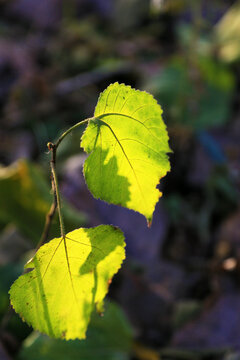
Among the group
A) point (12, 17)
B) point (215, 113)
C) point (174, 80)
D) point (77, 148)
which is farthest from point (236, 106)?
point (12, 17)

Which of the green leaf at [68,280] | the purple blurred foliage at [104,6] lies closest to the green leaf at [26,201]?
the green leaf at [68,280]

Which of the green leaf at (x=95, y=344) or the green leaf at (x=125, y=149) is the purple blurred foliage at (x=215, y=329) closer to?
the green leaf at (x=95, y=344)

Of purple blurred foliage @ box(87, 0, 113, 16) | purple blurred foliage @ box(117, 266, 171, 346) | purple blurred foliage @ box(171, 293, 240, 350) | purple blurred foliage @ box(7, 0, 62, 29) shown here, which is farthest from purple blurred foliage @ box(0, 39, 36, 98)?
purple blurred foliage @ box(171, 293, 240, 350)

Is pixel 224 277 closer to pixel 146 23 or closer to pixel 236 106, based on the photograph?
pixel 236 106

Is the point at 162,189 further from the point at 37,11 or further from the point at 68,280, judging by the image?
the point at 37,11

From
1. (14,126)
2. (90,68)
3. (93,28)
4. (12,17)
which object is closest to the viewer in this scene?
(14,126)

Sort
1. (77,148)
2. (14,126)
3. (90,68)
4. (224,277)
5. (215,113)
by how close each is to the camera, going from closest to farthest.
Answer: (224,277)
(77,148)
(215,113)
(14,126)
(90,68)
